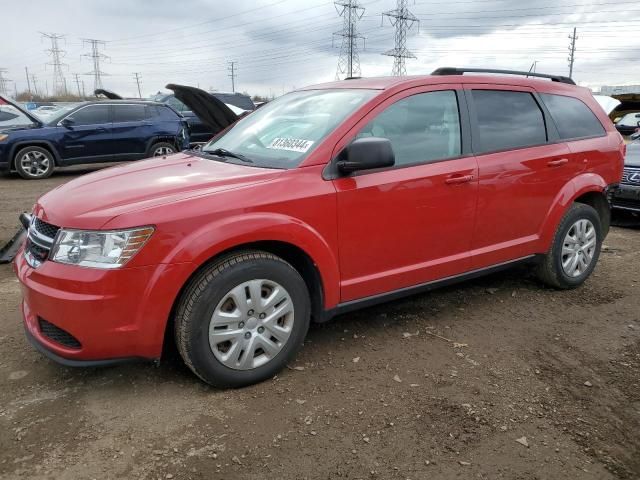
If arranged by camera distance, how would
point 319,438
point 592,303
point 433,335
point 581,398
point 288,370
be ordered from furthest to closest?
point 592,303 → point 433,335 → point 288,370 → point 581,398 → point 319,438

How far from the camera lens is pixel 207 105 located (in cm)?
680

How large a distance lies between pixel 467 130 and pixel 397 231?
955 mm

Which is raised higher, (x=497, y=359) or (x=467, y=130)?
(x=467, y=130)

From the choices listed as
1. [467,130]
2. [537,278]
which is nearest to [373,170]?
[467,130]

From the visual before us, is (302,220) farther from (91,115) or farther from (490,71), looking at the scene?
(91,115)

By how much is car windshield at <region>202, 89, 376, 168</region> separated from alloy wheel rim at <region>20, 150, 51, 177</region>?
26.6 ft

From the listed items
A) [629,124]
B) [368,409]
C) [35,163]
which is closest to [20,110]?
[35,163]

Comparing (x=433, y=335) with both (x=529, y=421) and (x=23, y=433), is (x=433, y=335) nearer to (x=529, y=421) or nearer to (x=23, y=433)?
(x=529, y=421)

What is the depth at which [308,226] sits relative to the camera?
2951mm

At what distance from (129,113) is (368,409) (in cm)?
1028

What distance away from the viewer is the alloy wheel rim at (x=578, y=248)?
173 inches

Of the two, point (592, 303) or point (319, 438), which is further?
point (592, 303)

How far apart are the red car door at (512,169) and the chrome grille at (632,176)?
3207mm

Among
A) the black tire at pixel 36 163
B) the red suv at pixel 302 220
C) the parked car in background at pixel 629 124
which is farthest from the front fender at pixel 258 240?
the parked car in background at pixel 629 124
